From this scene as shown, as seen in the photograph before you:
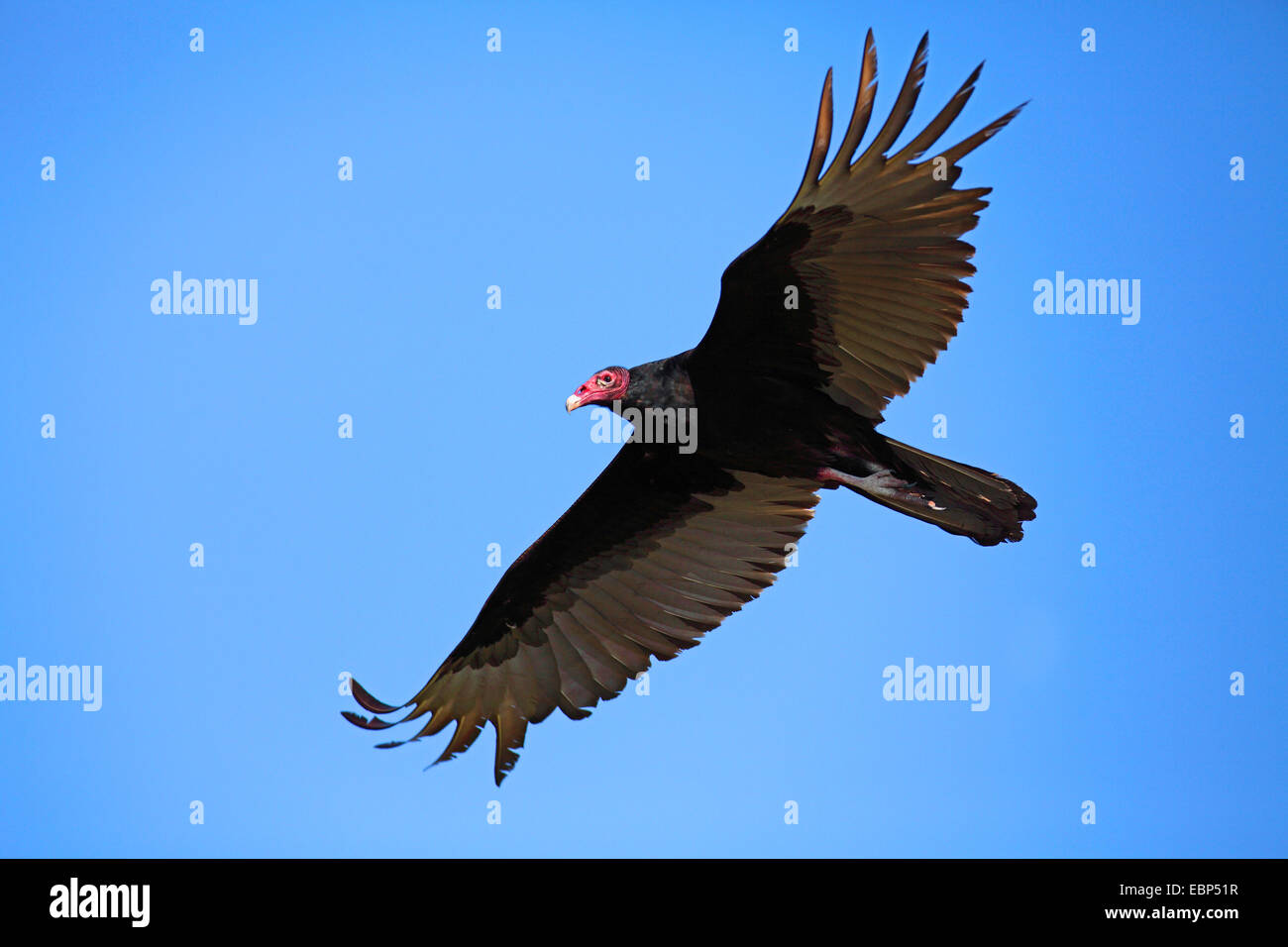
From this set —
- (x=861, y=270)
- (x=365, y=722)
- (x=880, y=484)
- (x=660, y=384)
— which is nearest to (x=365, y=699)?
(x=365, y=722)

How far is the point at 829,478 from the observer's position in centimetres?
649

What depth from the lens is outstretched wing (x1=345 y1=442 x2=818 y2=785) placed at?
6965 millimetres

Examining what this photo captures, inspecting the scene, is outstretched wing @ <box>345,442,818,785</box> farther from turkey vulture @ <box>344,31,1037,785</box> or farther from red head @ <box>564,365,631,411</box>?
red head @ <box>564,365,631,411</box>

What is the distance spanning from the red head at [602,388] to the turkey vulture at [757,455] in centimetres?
1

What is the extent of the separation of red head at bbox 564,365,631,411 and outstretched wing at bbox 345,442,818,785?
25.2 inches

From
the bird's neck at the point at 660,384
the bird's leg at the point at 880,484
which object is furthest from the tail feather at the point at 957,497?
the bird's neck at the point at 660,384

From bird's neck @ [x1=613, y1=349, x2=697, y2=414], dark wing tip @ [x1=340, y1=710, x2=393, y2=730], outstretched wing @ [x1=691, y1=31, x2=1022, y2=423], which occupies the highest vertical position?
outstretched wing @ [x1=691, y1=31, x2=1022, y2=423]

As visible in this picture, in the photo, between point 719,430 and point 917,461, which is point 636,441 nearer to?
point 719,430

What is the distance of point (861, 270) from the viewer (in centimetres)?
589

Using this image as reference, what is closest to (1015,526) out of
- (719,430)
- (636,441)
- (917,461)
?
(917,461)

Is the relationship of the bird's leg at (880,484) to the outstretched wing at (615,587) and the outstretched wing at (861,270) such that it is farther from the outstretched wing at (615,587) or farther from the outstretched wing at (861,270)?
the outstretched wing at (615,587)

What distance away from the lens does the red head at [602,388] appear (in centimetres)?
623

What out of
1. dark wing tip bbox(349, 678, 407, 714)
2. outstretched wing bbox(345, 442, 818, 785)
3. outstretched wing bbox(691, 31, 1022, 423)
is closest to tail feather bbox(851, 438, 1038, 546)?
outstretched wing bbox(691, 31, 1022, 423)

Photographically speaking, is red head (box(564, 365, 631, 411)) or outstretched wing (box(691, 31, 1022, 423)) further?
red head (box(564, 365, 631, 411))
